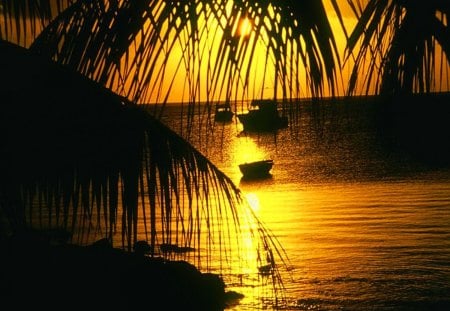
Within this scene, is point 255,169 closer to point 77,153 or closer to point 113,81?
point 77,153

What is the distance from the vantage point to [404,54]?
58.4 inches

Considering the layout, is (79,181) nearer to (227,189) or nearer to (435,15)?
(227,189)

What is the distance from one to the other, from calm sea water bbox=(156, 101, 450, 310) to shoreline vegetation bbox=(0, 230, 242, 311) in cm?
134

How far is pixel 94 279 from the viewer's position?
10719 mm

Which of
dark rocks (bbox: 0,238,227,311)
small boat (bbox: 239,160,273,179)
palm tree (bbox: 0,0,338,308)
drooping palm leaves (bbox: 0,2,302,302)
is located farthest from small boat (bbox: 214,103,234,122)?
small boat (bbox: 239,160,273,179)

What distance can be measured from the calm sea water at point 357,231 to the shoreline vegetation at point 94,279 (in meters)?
1.34

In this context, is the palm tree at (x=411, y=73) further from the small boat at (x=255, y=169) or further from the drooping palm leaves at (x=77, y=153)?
the small boat at (x=255, y=169)

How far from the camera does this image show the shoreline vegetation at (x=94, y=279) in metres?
5.11

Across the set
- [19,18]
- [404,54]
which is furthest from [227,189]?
[404,54]

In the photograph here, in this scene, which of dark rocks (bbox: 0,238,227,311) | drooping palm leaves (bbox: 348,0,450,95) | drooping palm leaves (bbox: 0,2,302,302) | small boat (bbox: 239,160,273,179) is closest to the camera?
drooping palm leaves (bbox: 348,0,450,95)

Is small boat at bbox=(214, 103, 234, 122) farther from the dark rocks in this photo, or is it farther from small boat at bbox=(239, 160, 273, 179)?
small boat at bbox=(239, 160, 273, 179)

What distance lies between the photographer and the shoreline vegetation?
16.8ft

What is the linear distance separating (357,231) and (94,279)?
81.6 ft

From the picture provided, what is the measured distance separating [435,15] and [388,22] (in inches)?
6.3
